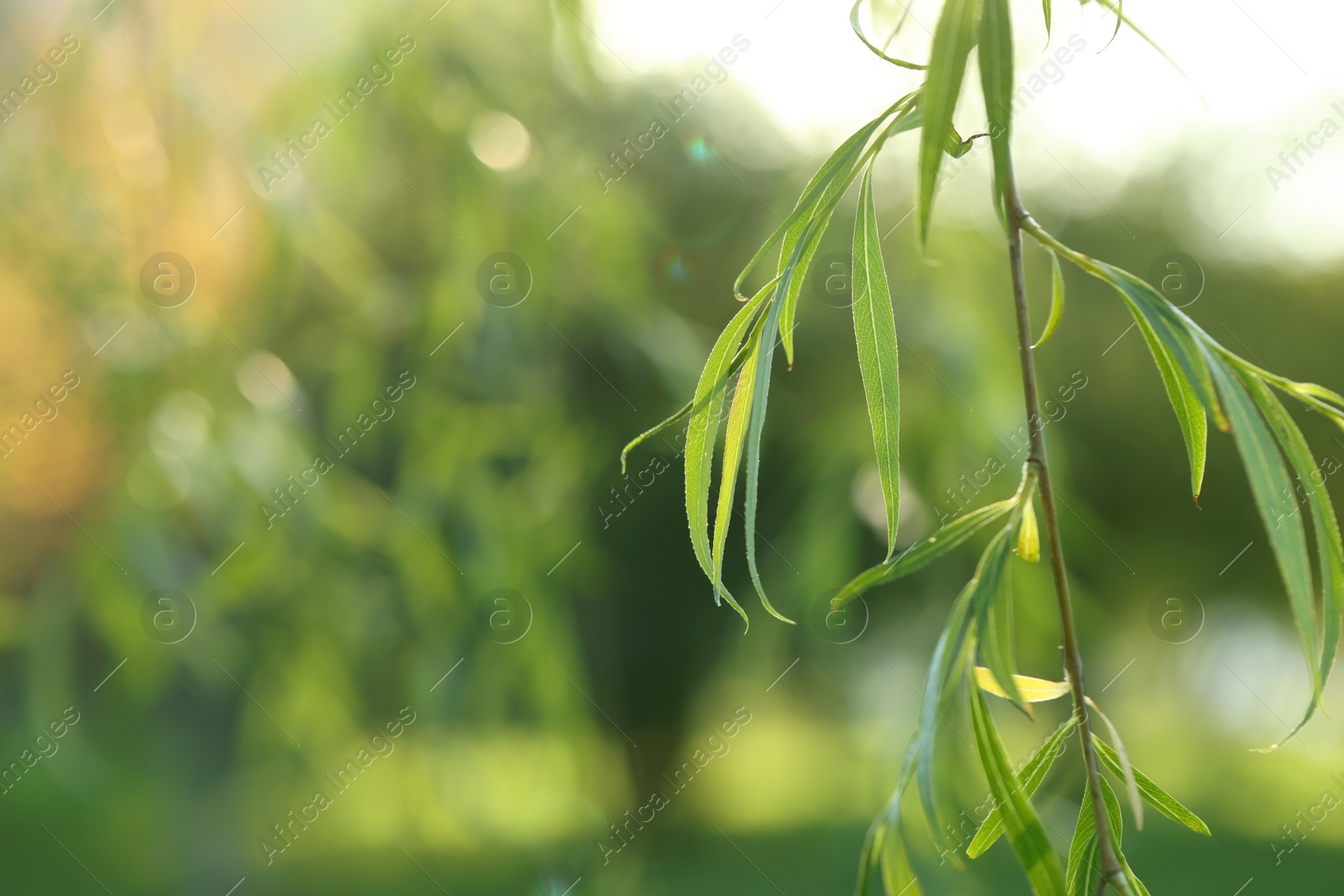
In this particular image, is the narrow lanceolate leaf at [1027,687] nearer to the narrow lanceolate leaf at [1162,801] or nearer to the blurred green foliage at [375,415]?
the narrow lanceolate leaf at [1162,801]

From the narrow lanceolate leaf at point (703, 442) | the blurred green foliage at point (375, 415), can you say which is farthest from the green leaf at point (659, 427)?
the blurred green foliage at point (375, 415)

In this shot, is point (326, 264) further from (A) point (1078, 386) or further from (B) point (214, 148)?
(A) point (1078, 386)

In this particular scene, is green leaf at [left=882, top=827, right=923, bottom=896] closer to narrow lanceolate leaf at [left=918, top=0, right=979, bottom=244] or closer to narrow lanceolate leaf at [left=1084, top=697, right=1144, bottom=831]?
narrow lanceolate leaf at [left=1084, top=697, right=1144, bottom=831]

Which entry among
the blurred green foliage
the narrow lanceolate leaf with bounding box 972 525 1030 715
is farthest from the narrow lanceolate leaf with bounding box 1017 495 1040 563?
the blurred green foliage

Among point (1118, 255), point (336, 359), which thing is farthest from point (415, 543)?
point (1118, 255)

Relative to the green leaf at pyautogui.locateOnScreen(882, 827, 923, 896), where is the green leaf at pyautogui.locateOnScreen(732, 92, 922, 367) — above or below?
above

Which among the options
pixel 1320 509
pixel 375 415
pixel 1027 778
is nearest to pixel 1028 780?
pixel 1027 778
